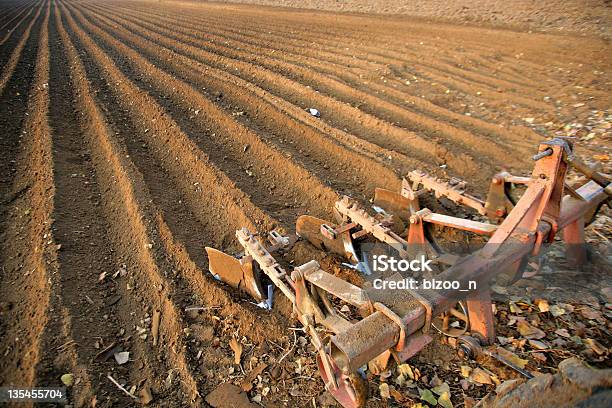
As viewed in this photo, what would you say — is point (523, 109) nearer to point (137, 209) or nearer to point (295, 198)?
point (295, 198)

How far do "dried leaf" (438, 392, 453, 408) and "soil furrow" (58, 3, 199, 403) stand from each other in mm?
1740

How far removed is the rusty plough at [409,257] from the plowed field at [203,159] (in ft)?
1.72

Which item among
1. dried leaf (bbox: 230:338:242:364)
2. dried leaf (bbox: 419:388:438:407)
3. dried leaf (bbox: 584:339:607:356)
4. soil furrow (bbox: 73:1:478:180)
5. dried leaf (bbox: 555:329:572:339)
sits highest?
soil furrow (bbox: 73:1:478:180)

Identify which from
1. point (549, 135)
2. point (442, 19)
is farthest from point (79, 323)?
point (442, 19)

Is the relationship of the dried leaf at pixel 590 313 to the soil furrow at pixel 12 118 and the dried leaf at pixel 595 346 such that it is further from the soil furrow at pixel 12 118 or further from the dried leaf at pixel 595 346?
the soil furrow at pixel 12 118

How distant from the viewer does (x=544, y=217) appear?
2896 mm

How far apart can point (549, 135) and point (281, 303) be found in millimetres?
4918

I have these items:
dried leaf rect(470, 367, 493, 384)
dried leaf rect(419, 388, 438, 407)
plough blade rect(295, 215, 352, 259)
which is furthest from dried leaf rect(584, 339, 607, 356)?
plough blade rect(295, 215, 352, 259)

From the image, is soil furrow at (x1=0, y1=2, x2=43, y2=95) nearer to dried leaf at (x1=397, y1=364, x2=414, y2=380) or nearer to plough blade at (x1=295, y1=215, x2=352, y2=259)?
plough blade at (x1=295, y1=215, x2=352, y2=259)

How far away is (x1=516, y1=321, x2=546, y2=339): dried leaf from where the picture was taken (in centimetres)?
311

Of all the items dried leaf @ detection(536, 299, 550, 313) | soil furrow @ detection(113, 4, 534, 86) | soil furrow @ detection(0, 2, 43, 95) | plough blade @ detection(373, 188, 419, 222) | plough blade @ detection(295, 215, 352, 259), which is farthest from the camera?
soil furrow @ detection(113, 4, 534, 86)

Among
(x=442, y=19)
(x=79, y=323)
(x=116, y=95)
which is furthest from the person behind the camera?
(x=442, y=19)

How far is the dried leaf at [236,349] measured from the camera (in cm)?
317

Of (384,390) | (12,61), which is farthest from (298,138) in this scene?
(12,61)
